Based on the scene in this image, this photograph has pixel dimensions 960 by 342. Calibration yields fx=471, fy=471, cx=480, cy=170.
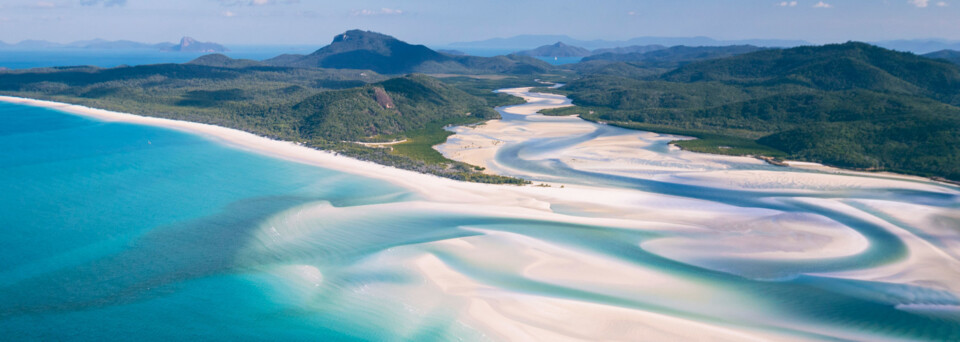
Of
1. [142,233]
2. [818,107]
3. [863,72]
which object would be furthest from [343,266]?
[863,72]

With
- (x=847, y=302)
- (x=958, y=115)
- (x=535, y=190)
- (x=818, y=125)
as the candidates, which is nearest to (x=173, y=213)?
(x=535, y=190)

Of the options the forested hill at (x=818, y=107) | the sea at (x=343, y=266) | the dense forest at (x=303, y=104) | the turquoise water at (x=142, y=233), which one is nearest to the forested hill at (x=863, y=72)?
the forested hill at (x=818, y=107)

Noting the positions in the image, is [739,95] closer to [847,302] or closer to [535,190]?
[535,190]

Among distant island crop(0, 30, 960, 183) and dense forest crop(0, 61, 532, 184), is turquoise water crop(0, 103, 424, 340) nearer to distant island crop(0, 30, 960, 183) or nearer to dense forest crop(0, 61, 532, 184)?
dense forest crop(0, 61, 532, 184)

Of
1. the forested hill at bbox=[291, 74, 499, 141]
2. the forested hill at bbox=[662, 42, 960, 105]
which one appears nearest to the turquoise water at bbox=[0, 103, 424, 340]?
the forested hill at bbox=[291, 74, 499, 141]

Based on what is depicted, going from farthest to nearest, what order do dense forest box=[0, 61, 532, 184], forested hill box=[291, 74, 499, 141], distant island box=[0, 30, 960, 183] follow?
1. forested hill box=[291, 74, 499, 141]
2. dense forest box=[0, 61, 532, 184]
3. distant island box=[0, 30, 960, 183]
